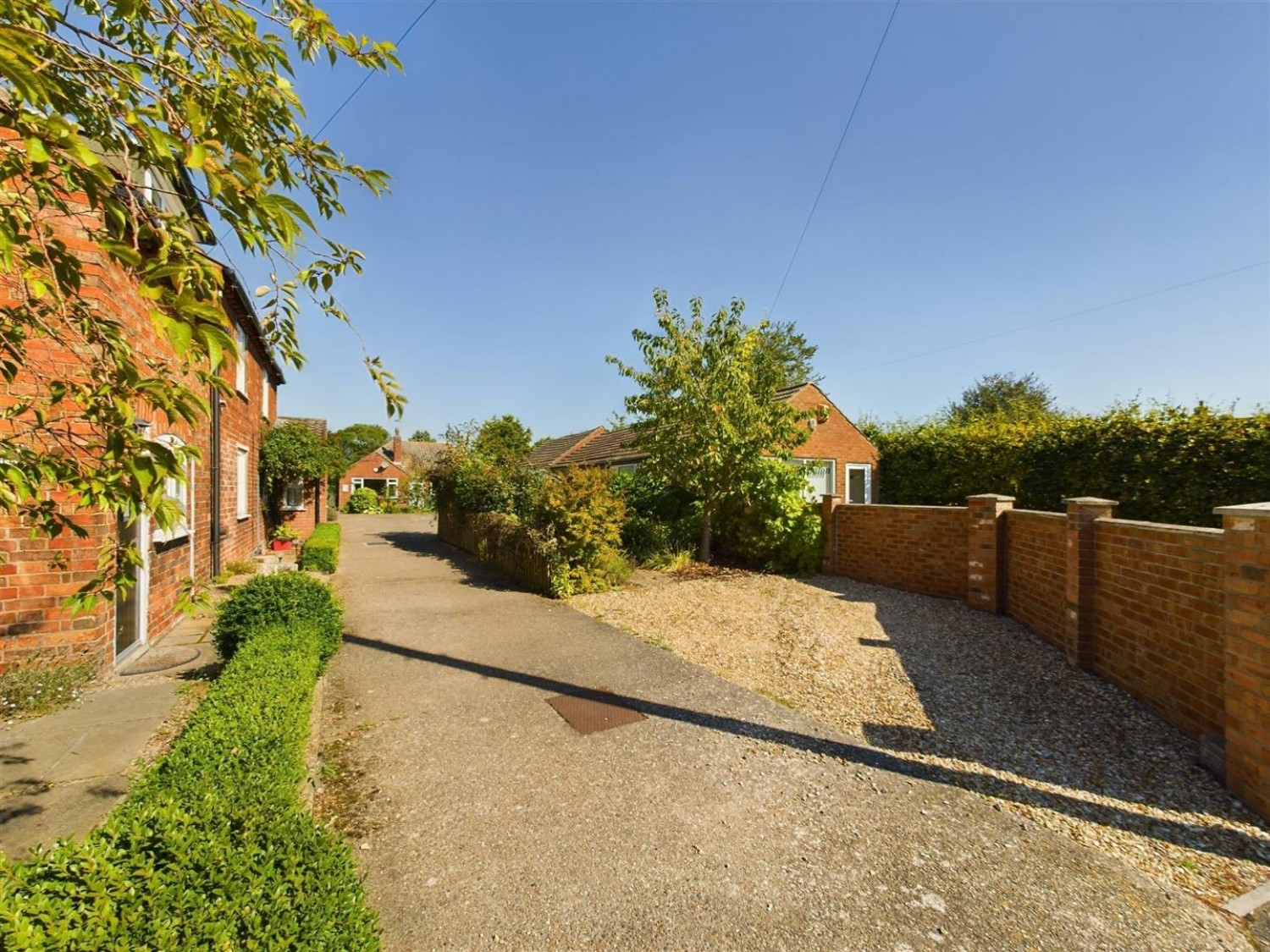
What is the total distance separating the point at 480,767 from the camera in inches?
156

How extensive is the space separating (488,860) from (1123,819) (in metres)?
3.65

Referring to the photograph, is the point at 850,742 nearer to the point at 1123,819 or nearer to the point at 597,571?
the point at 1123,819

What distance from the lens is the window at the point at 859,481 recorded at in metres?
20.2

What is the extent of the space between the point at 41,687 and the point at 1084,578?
9.30 metres

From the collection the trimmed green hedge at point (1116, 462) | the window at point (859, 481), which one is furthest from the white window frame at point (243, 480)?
the window at point (859, 481)

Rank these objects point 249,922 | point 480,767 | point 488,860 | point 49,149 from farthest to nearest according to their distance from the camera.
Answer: point 480,767
point 488,860
point 249,922
point 49,149

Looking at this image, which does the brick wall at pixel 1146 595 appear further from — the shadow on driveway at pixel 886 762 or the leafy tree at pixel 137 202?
the leafy tree at pixel 137 202

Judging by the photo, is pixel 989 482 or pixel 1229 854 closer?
pixel 1229 854

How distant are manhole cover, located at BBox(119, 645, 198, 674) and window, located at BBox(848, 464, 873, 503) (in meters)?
18.6

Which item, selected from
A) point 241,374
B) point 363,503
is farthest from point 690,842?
point 363,503

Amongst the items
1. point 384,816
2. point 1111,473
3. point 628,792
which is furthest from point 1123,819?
point 1111,473

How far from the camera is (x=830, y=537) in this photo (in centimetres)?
1156

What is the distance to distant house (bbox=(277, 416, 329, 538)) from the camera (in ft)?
55.5

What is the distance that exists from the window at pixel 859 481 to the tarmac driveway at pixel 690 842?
53.9 ft
